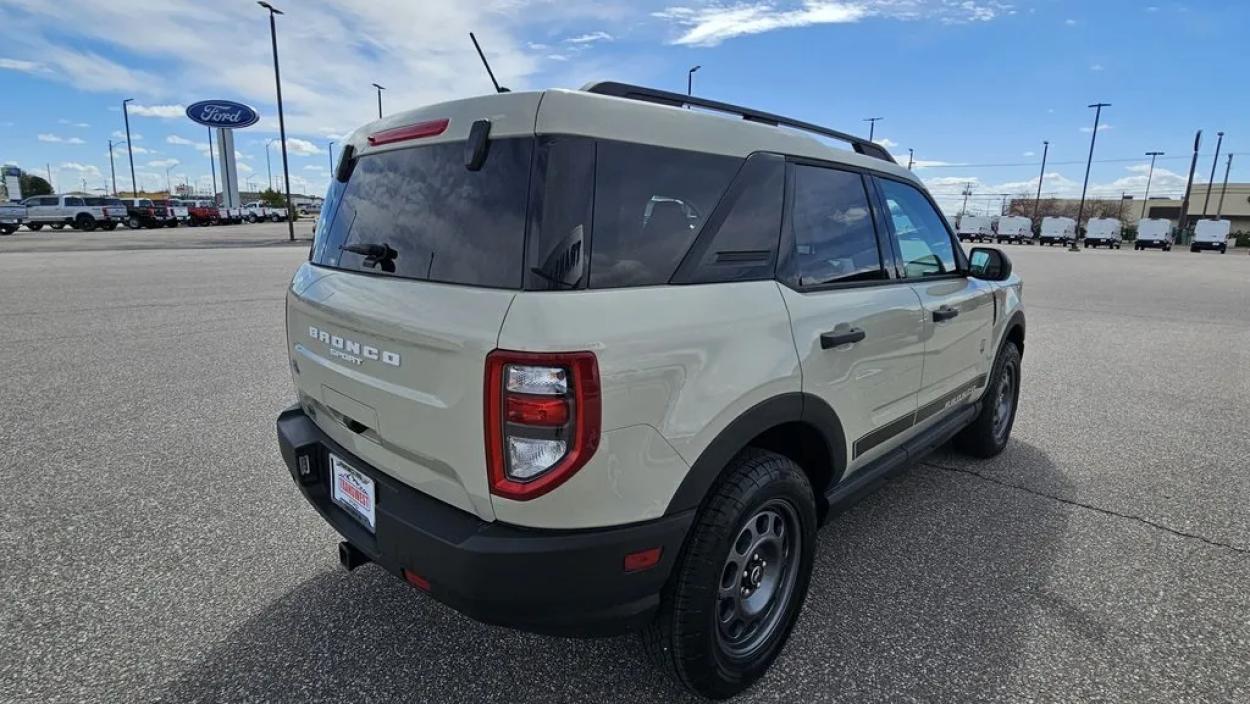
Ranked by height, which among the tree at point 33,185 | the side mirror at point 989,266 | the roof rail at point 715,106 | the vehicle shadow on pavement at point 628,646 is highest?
the tree at point 33,185

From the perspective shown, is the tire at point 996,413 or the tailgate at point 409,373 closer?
the tailgate at point 409,373

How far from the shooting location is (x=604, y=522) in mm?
1744

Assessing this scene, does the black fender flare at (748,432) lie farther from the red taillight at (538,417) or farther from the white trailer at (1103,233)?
the white trailer at (1103,233)

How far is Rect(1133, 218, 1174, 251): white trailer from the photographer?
48.8 metres

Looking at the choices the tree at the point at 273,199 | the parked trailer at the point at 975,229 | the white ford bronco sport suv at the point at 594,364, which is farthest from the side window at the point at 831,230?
the tree at the point at 273,199

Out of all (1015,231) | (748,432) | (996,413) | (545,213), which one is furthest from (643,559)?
(1015,231)

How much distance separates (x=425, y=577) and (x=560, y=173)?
119cm

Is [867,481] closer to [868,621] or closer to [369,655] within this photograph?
[868,621]

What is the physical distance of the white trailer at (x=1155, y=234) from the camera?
48.8 meters

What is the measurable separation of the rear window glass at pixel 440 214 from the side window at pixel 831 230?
105 cm

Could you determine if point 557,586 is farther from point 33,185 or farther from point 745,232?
point 33,185

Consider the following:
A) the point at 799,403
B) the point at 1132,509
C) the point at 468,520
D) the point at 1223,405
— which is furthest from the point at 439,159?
the point at 1223,405

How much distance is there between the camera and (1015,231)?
195 feet

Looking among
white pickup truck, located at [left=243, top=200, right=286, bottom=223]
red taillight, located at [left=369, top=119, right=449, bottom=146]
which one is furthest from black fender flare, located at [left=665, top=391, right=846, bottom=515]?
white pickup truck, located at [left=243, top=200, right=286, bottom=223]
